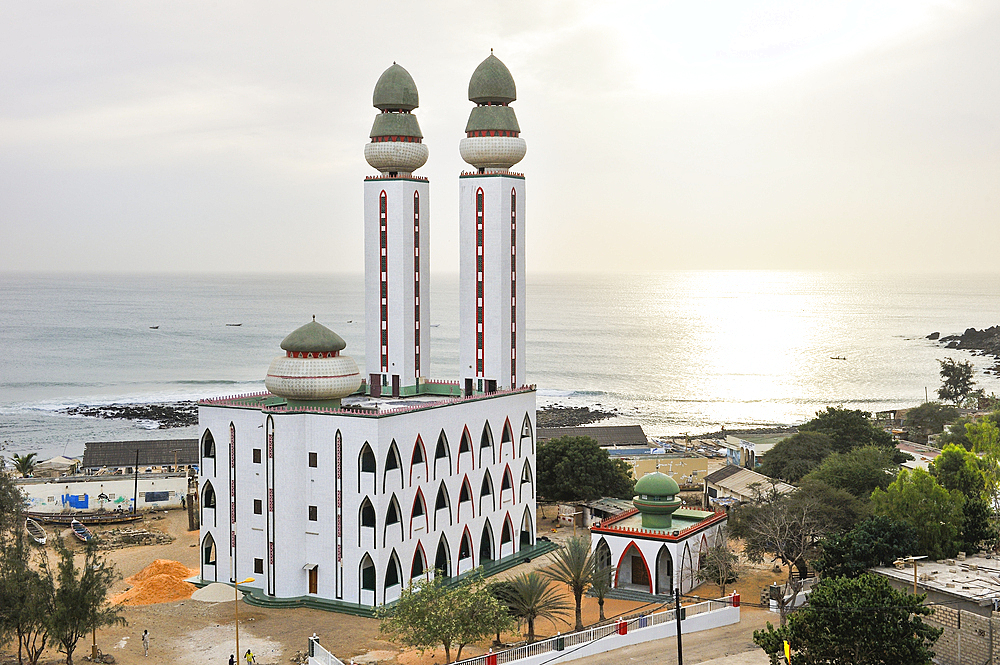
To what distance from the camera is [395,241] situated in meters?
46.7

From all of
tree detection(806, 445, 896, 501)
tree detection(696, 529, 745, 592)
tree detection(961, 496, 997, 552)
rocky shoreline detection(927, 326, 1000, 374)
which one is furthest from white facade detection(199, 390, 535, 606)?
rocky shoreline detection(927, 326, 1000, 374)

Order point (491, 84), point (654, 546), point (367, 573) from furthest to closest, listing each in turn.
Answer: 1. point (491, 84)
2. point (654, 546)
3. point (367, 573)

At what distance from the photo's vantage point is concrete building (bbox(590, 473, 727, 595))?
132ft

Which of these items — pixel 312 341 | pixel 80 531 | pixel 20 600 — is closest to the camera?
pixel 20 600

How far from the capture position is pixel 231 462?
40.3m

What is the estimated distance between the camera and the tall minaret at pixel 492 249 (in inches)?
1820

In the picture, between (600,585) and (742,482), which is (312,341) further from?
(742,482)

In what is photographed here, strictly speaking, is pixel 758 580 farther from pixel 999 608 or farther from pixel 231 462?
pixel 231 462

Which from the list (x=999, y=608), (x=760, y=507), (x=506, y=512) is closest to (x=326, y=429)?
(x=506, y=512)

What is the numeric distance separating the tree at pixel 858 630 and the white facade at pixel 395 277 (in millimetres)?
23713

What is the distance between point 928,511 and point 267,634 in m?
24.5

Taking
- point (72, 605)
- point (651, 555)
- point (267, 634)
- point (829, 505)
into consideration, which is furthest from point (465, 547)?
point (72, 605)

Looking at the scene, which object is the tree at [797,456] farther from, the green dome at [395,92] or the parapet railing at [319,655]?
the parapet railing at [319,655]

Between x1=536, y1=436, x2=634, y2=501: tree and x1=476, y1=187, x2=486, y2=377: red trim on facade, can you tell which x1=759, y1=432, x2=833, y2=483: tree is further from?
x1=476, y1=187, x2=486, y2=377: red trim on facade
